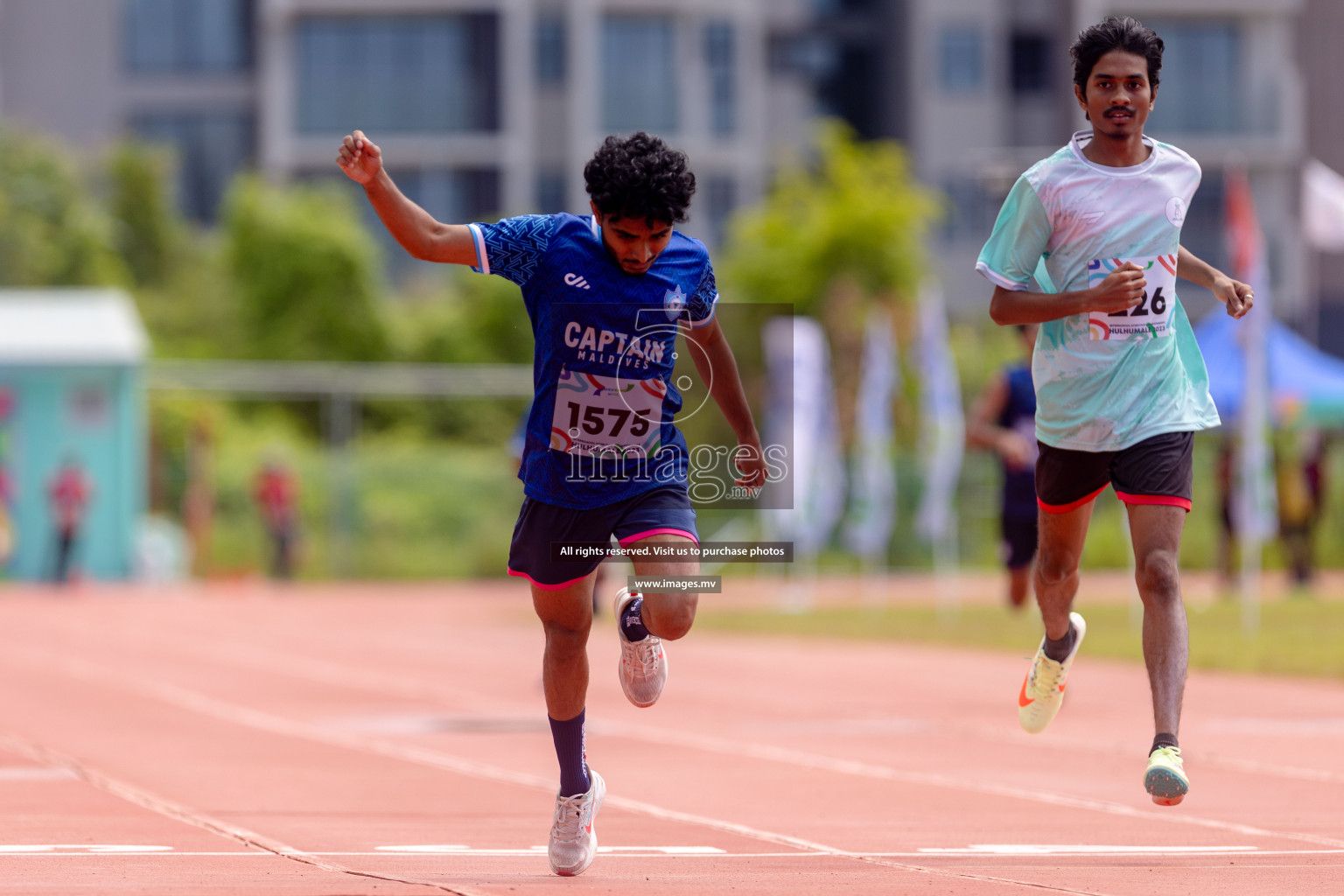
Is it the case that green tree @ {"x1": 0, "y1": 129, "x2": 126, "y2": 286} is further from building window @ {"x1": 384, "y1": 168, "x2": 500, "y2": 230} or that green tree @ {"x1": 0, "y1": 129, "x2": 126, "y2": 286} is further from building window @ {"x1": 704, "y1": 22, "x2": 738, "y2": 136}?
building window @ {"x1": 704, "y1": 22, "x2": 738, "y2": 136}

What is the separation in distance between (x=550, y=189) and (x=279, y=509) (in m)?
19.7

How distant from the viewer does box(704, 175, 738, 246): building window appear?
1923 inches

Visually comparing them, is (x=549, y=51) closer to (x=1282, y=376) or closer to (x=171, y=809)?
(x=1282, y=376)

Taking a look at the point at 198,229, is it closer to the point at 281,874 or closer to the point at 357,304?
the point at 357,304

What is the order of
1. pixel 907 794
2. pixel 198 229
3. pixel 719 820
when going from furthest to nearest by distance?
pixel 198 229 < pixel 907 794 < pixel 719 820

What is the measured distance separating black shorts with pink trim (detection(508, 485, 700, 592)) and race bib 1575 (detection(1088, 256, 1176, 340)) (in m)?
1.50

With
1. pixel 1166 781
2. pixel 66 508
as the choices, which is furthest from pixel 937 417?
pixel 1166 781

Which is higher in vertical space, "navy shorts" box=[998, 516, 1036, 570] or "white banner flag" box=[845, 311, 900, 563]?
"navy shorts" box=[998, 516, 1036, 570]

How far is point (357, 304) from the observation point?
43000mm

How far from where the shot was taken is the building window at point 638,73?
48.0 metres

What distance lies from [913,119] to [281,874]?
152 ft

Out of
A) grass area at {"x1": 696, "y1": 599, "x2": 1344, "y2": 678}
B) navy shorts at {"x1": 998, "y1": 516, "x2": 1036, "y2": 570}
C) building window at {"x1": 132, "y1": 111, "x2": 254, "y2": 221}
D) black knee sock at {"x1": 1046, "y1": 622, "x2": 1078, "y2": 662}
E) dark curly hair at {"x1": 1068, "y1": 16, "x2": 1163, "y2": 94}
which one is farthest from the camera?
building window at {"x1": 132, "y1": 111, "x2": 254, "y2": 221}

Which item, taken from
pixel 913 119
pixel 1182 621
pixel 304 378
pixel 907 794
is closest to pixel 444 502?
pixel 304 378

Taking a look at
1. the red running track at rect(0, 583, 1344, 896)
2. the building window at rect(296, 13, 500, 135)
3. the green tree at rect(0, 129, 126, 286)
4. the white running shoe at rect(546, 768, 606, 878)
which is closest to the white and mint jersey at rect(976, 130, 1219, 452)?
the red running track at rect(0, 583, 1344, 896)
